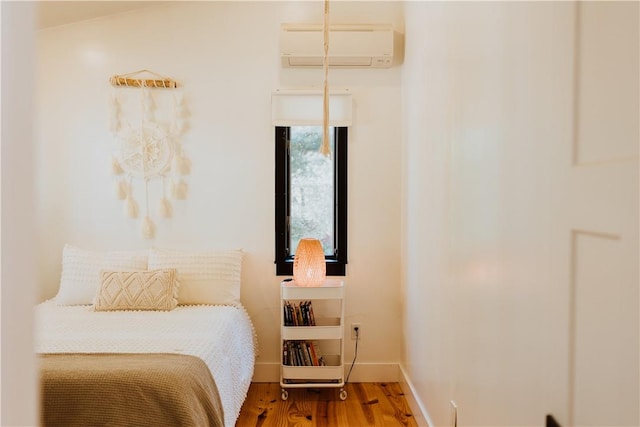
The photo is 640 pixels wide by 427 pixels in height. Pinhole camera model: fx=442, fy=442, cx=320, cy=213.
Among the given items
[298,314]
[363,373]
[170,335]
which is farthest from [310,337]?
[170,335]

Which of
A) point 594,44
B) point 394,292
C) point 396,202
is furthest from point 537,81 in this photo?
point 394,292

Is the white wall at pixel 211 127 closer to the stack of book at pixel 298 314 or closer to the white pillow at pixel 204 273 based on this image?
the white pillow at pixel 204 273

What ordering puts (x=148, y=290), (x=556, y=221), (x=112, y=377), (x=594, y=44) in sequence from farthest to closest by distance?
1. (x=148, y=290)
2. (x=112, y=377)
3. (x=556, y=221)
4. (x=594, y=44)

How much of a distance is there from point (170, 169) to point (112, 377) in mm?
1728

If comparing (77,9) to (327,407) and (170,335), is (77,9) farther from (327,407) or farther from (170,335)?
(327,407)

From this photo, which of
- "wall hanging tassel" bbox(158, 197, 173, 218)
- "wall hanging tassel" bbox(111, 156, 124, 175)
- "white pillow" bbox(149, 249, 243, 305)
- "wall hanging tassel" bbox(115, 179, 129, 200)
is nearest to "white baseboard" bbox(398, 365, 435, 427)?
"white pillow" bbox(149, 249, 243, 305)

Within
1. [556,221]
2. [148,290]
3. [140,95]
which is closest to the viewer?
[556,221]

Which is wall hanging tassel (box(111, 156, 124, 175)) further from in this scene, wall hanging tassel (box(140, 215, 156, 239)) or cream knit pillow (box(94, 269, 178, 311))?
cream knit pillow (box(94, 269, 178, 311))

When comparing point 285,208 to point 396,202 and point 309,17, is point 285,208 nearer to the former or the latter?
point 396,202

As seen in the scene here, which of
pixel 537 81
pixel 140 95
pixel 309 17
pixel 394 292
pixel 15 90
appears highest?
pixel 309 17

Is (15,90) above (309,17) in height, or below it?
below

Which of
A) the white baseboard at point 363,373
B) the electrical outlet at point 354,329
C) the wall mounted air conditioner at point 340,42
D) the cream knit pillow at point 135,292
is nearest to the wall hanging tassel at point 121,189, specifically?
the cream knit pillow at point 135,292

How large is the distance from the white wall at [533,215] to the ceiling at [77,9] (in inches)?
79.8

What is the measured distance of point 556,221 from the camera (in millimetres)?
1041
